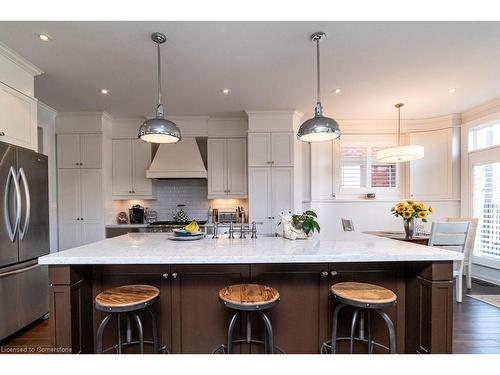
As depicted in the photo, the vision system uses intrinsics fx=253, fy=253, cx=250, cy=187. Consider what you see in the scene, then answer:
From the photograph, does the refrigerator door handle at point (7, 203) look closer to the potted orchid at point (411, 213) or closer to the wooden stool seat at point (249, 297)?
the wooden stool seat at point (249, 297)

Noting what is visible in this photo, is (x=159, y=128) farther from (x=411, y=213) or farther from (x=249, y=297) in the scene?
(x=411, y=213)

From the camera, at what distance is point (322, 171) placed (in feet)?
15.5

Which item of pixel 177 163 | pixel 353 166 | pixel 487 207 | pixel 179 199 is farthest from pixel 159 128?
pixel 487 207

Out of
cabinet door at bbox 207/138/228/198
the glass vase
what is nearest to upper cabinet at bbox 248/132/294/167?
cabinet door at bbox 207/138/228/198

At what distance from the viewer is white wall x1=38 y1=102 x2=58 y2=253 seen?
3.96 m

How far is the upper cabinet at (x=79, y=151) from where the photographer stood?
4168 millimetres

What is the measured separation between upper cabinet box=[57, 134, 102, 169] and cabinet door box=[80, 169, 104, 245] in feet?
0.49

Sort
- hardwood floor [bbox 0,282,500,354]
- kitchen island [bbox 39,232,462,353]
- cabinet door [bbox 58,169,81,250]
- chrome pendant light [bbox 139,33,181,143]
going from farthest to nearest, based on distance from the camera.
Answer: cabinet door [bbox 58,169,81,250] < hardwood floor [bbox 0,282,500,354] < chrome pendant light [bbox 139,33,181,143] < kitchen island [bbox 39,232,462,353]

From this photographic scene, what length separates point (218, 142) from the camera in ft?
14.7

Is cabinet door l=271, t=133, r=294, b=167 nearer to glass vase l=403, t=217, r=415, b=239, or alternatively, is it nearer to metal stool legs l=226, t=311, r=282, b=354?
glass vase l=403, t=217, r=415, b=239

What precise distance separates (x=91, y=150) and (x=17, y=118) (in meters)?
1.66

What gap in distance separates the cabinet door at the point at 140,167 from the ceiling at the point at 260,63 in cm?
71

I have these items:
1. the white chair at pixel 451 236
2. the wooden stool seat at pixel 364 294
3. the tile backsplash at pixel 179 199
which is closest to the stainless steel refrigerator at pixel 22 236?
the tile backsplash at pixel 179 199

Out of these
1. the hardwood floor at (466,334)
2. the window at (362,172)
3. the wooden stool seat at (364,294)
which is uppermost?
the window at (362,172)
